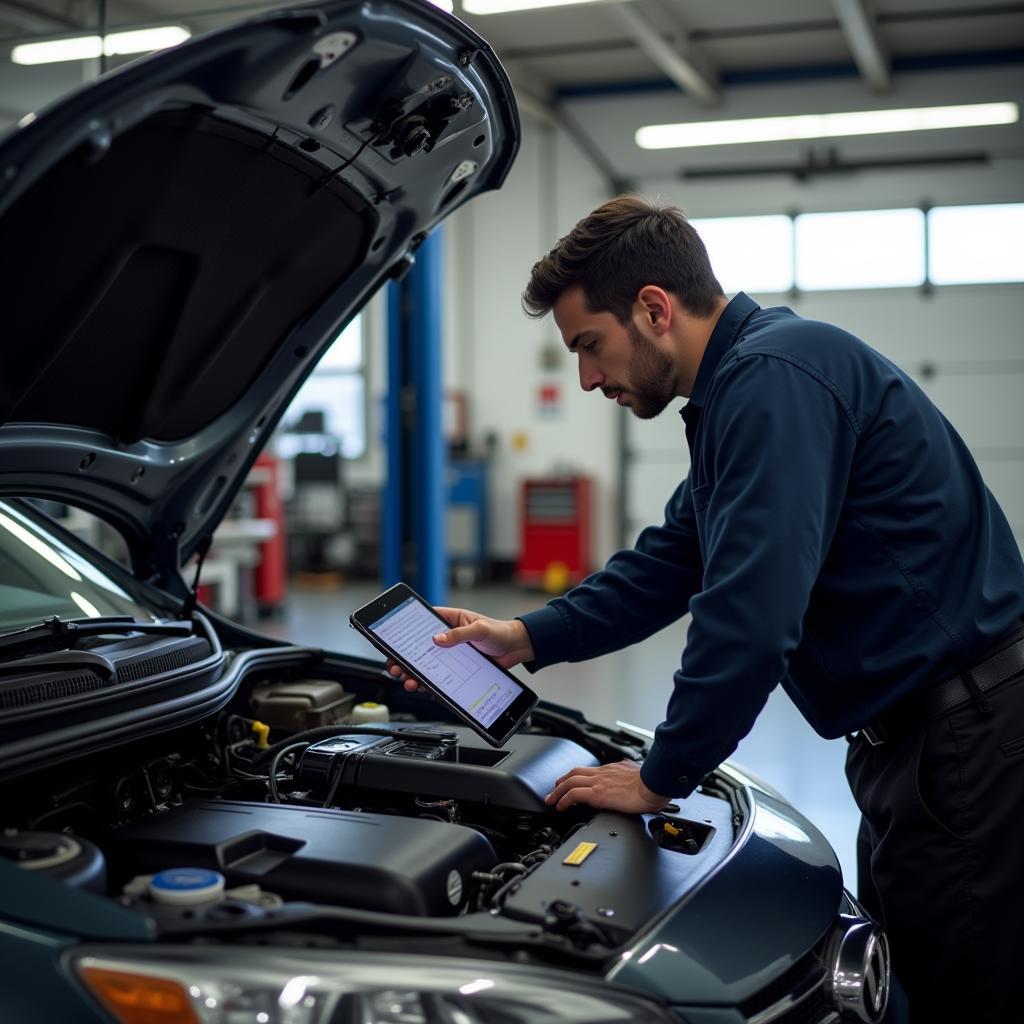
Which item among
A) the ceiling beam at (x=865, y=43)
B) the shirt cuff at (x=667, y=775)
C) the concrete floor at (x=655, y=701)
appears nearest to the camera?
the shirt cuff at (x=667, y=775)

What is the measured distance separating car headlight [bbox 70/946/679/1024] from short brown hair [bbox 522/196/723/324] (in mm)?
967

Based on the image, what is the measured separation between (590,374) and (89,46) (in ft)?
21.6

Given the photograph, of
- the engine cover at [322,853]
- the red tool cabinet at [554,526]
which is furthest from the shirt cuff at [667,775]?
the red tool cabinet at [554,526]

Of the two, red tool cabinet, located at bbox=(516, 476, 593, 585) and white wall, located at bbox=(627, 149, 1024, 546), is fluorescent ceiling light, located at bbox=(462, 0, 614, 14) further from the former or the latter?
red tool cabinet, located at bbox=(516, 476, 593, 585)

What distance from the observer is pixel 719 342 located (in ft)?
5.65

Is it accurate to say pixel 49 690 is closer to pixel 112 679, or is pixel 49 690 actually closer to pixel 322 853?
pixel 112 679

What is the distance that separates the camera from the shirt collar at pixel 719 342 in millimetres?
1722

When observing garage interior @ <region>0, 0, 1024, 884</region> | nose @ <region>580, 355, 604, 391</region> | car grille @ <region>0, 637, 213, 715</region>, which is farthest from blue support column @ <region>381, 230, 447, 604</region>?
nose @ <region>580, 355, 604, 391</region>

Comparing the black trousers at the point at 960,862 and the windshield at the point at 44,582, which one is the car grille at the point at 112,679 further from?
the black trousers at the point at 960,862

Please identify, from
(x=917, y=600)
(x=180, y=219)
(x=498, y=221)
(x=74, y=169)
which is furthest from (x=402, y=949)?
(x=498, y=221)

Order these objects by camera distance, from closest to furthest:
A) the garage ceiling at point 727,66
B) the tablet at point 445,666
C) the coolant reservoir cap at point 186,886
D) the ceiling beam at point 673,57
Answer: the coolant reservoir cap at point 186,886 → the tablet at point 445,666 → the ceiling beam at point 673,57 → the garage ceiling at point 727,66

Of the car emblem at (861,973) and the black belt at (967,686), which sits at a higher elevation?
the black belt at (967,686)

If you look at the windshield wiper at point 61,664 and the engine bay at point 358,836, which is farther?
the windshield wiper at point 61,664

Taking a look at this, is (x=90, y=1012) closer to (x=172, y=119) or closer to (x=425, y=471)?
(x=172, y=119)
